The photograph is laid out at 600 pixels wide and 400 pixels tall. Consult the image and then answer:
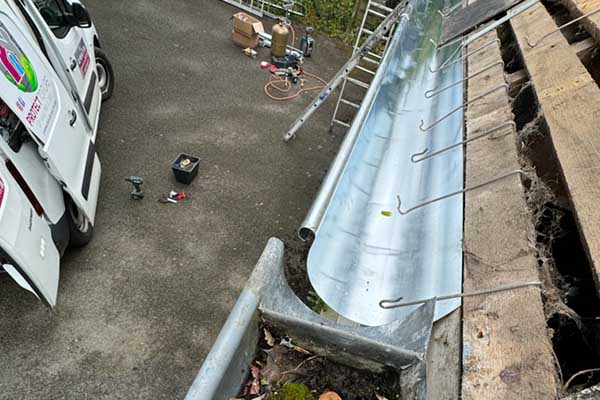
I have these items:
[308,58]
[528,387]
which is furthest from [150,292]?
[308,58]

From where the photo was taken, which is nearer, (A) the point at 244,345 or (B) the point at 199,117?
(A) the point at 244,345

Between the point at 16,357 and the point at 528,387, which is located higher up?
the point at 528,387

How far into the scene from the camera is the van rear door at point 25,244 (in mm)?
2684

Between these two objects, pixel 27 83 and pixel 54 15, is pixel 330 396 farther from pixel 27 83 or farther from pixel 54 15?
pixel 54 15

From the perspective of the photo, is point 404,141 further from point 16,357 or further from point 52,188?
point 16,357

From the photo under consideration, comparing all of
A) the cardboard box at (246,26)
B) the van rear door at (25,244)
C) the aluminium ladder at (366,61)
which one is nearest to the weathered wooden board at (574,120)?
the aluminium ladder at (366,61)

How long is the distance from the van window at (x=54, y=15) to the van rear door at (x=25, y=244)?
7.43ft

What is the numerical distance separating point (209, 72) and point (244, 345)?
268 inches

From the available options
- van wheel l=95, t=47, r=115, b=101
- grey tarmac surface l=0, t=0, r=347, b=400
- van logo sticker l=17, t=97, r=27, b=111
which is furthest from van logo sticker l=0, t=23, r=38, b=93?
van wheel l=95, t=47, r=115, b=101

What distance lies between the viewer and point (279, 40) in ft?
25.5

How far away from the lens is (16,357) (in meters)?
3.19

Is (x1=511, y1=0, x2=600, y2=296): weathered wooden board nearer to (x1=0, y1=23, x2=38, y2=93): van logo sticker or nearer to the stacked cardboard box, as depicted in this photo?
(x1=0, y1=23, x2=38, y2=93): van logo sticker

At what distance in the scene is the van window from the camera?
14.1 ft

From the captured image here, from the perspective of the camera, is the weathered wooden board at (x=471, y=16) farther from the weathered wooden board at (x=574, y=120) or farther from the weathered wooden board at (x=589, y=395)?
the weathered wooden board at (x=589, y=395)
